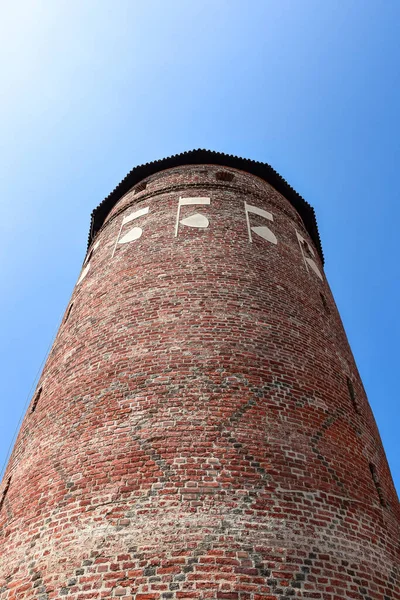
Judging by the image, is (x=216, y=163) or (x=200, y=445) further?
(x=216, y=163)

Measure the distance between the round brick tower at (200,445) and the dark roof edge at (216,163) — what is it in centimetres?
330

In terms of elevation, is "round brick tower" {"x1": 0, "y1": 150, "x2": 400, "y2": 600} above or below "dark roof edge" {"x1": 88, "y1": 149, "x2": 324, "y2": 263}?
below

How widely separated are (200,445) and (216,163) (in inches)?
322

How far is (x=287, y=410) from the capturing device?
5652 mm

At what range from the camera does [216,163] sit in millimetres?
11555

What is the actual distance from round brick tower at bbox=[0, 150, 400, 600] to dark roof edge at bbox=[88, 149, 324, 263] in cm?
330

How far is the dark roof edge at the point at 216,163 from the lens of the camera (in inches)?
452

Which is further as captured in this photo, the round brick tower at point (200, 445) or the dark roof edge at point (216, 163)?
the dark roof edge at point (216, 163)

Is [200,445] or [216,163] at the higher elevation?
[216,163]

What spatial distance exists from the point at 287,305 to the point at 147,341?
2383 mm

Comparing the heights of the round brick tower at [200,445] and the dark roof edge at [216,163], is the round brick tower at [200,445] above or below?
below

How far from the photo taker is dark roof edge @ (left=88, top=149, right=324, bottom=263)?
452 inches

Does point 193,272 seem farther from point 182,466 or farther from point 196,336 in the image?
point 182,466

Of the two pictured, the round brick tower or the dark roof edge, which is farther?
the dark roof edge
